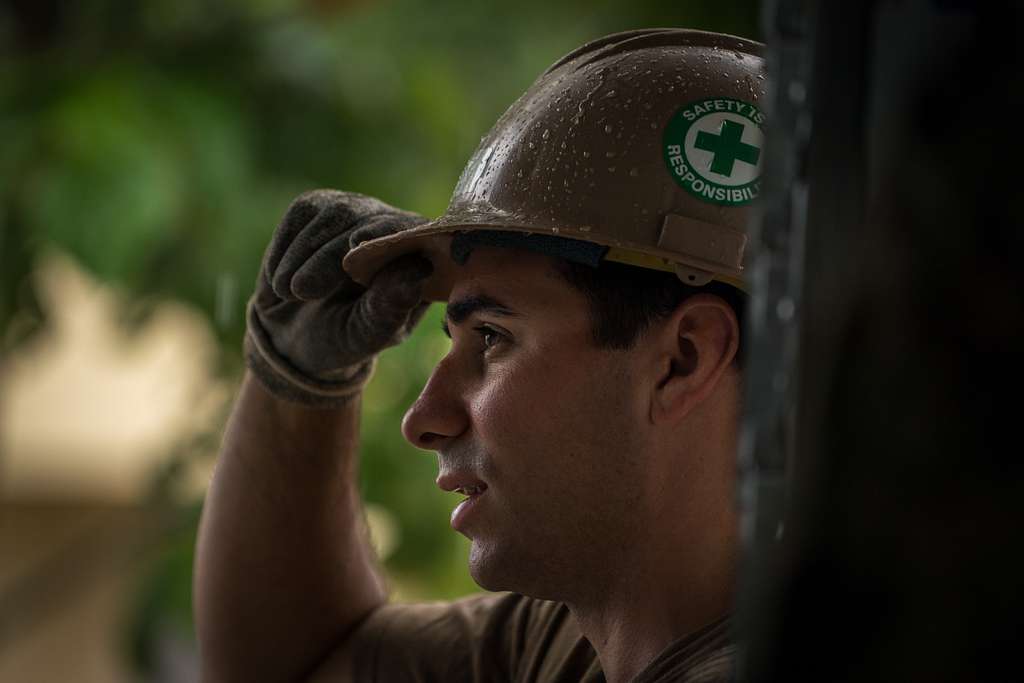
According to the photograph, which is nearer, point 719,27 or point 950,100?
point 950,100

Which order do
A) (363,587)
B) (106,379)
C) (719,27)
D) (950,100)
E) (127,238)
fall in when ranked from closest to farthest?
(950,100)
(363,587)
(127,238)
(719,27)
(106,379)

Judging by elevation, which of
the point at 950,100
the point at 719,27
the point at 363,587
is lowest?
the point at 950,100

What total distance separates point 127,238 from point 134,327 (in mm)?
906

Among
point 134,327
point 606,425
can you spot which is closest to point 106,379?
point 134,327

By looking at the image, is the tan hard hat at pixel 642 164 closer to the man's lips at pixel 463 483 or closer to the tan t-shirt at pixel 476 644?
the man's lips at pixel 463 483

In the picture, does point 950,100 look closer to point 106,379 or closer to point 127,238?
point 127,238

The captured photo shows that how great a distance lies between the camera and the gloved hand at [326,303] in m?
2.06

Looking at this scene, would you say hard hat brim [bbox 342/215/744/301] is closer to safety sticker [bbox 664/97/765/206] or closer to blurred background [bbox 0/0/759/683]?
safety sticker [bbox 664/97/765/206]

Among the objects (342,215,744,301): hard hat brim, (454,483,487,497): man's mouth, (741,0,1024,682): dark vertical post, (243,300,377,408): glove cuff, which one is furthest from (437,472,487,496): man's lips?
(741,0,1024,682): dark vertical post

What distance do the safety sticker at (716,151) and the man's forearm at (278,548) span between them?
0.81 metres

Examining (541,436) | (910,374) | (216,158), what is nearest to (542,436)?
(541,436)

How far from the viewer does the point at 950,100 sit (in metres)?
0.79

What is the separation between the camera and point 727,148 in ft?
5.83

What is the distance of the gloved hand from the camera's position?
6.75 feet
